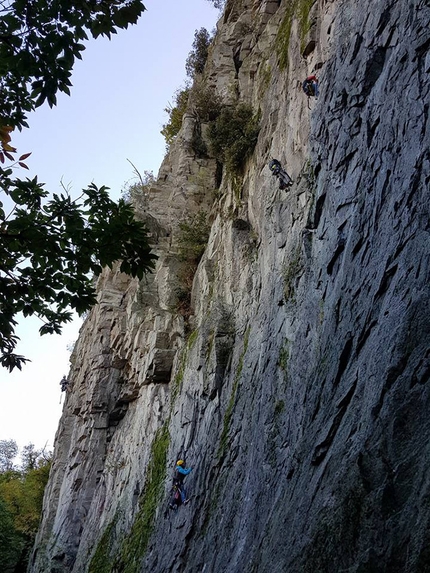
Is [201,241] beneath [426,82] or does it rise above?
above

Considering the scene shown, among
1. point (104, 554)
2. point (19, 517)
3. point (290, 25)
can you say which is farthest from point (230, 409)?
point (19, 517)

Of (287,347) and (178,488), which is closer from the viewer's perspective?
(287,347)

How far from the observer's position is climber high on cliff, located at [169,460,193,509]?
1727 cm

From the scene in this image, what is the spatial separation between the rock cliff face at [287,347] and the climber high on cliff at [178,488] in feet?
0.85

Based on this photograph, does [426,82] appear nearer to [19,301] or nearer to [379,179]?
[379,179]

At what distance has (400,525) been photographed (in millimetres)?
7133

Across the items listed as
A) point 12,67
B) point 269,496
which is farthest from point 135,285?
point 12,67

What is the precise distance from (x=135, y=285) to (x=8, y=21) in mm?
23494

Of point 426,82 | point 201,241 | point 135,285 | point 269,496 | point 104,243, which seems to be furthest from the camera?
point 135,285

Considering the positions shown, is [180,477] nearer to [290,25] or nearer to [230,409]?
[230,409]

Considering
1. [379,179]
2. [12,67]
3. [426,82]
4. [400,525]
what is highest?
[426,82]

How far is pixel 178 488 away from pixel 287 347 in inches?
234

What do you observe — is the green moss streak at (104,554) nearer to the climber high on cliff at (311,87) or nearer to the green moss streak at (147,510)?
the green moss streak at (147,510)

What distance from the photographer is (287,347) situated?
14156 mm
